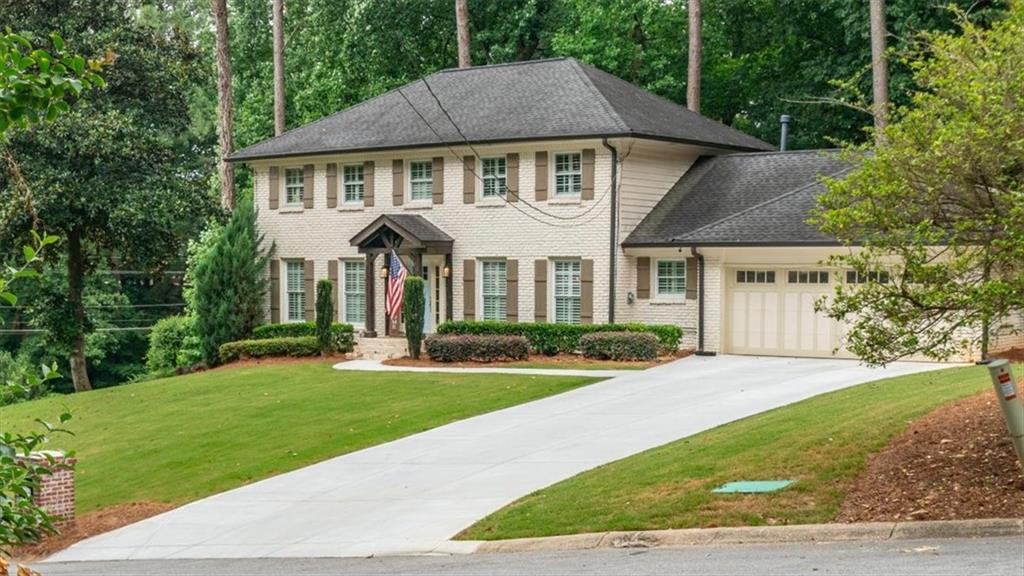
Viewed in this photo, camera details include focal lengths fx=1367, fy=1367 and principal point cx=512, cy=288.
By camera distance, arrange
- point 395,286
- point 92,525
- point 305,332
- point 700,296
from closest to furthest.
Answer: point 92,525, point 700,296, point 395,286, point 305,332

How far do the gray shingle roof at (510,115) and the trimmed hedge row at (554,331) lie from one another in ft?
15.1

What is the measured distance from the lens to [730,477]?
15484 millimetres

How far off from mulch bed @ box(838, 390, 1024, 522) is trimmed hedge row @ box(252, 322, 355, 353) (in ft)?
71.2

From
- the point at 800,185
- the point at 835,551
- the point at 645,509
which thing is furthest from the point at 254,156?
the point at 835,551

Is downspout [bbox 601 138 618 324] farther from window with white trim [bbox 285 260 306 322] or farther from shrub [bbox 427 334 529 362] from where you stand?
window with white trim [bbox 285 260 306 322]

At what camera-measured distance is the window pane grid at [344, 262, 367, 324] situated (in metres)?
37.7

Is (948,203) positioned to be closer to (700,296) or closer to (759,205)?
(700,296)

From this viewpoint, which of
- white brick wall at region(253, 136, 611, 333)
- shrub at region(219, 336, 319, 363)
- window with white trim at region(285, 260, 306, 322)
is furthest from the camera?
window with white trim at region(285, 260, 306, 322)

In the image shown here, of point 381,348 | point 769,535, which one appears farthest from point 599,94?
point 769,535

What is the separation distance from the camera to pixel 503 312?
1378 inches

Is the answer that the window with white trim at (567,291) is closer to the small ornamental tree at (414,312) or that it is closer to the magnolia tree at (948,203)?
the small ornamental tree at (414,312)

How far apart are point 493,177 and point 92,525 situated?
18.1 meters

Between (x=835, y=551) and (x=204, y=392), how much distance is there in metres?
21.2

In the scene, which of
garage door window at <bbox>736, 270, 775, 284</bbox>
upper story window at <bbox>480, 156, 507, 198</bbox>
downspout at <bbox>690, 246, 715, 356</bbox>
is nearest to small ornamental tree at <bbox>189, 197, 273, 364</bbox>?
upper story window at <bbox>480, 156, 507, 198</bbox>
